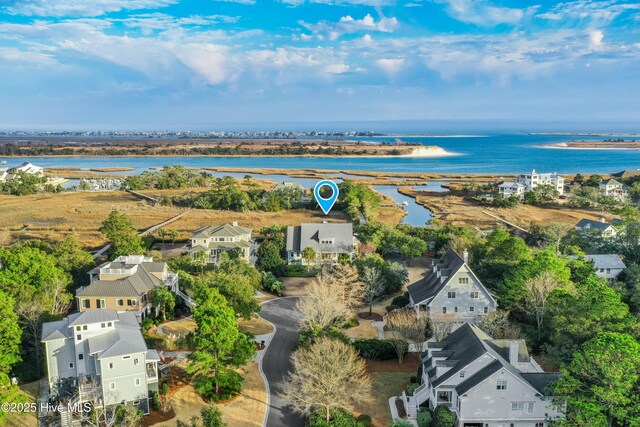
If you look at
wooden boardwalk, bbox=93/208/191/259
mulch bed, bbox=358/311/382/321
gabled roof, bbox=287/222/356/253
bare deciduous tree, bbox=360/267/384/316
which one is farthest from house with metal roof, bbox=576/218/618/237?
wooden boardwalk, bbox=93/208/191/259

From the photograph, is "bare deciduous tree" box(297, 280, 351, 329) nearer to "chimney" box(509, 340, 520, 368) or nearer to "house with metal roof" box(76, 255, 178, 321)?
"chimney" box(509, 340, 520, 368)

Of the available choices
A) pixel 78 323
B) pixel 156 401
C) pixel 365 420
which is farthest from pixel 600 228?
pixel 78 323

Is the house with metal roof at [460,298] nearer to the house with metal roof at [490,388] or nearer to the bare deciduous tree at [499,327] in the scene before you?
the bare deciduous tree at [499,327]

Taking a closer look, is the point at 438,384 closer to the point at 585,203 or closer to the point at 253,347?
the point at 253,347

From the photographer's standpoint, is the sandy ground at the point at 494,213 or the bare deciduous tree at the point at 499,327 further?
the sandy ground at the point at 494,213

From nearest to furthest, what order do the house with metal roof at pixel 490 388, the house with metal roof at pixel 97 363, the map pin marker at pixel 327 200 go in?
the house with metal roof at pixel 490 388
the house with metal roof at pixel 97 363
the map pin marker at pixel 327 200

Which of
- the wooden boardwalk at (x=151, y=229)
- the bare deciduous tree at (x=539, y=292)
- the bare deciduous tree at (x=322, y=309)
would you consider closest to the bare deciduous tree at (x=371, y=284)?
the bare deciduous tree at (x=322, y=309)

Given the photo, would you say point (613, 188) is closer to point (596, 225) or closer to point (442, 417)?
point (596, 225)
